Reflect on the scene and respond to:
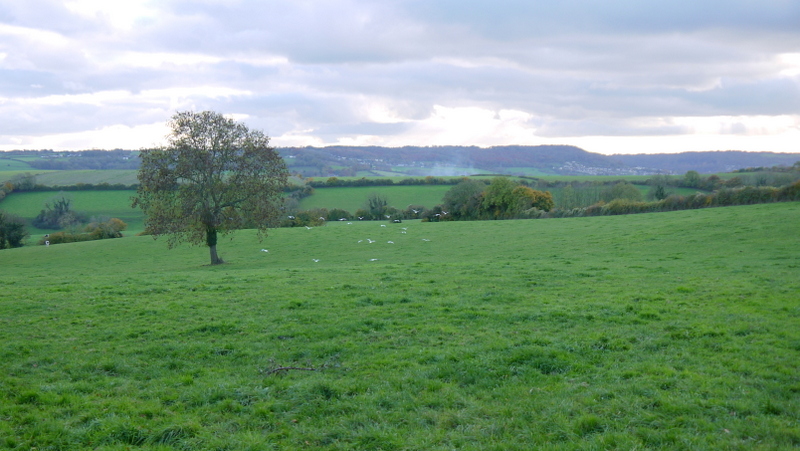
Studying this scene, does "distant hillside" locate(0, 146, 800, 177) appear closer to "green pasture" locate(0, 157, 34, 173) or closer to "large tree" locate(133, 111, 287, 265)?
"green pasture" locate(0, 157, 34, 173)

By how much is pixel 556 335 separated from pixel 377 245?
101 ft

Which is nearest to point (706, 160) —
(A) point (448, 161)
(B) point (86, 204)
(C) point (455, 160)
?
(C) point (455, 160)

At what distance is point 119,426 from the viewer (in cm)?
676

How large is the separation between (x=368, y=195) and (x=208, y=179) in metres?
67.9

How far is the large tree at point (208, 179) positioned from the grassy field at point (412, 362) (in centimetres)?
1488

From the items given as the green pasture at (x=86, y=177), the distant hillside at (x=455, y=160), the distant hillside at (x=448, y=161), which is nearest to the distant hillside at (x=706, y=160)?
the distant hillside at (x=448, y=161)

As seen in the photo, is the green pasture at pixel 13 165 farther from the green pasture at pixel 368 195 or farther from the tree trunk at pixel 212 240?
the tree trunk at pixel 212 240

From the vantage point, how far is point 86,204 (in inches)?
3878

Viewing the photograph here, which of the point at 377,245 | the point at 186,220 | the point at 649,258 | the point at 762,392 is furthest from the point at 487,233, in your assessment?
the point at 762,392

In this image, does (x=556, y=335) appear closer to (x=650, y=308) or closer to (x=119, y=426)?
(x=650, y=308)

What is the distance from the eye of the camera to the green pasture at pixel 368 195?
313 feet

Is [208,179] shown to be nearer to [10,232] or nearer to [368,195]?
[10,232]

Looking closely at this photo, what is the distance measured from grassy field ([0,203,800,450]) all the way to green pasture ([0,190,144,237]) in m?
81.7

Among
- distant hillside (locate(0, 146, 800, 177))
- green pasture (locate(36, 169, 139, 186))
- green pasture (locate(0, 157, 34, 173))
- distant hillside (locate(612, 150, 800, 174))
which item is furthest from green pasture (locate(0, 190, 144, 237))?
distant hillside (locate(612, 150, 800, 174))
